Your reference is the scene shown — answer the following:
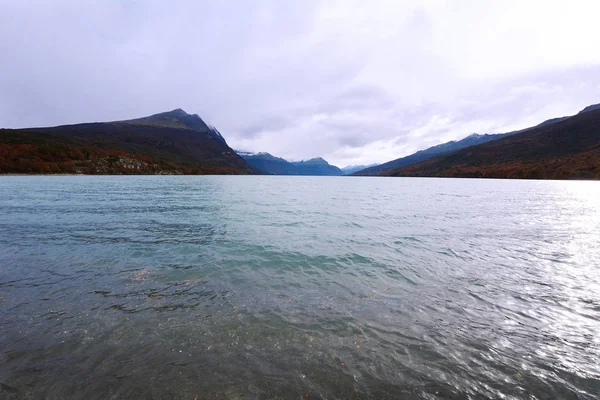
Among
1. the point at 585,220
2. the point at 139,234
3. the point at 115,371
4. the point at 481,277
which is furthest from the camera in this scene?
the point at 585,220

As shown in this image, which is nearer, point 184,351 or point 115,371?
point 115,371

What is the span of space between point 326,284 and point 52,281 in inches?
489

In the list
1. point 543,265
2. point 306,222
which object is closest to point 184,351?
point 543,265

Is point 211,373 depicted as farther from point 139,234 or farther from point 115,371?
point 139,234

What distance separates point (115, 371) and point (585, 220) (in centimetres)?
4667

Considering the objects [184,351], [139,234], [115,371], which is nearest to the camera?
[115,371]

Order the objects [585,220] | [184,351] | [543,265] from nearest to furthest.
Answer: [184,351] → [543,265] → [585,220]

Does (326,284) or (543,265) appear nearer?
(326,284)

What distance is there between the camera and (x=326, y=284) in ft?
39.2

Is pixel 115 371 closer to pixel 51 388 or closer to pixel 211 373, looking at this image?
pixel 51 388

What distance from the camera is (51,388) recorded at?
18.7ft

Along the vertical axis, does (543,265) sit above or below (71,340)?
below

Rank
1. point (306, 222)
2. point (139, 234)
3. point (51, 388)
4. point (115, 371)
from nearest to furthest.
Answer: point (51, 388)
point (115, 371)
point (139, 234)
point (306, 222)

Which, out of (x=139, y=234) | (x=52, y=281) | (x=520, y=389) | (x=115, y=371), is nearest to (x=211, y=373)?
(x=115, y=371)
